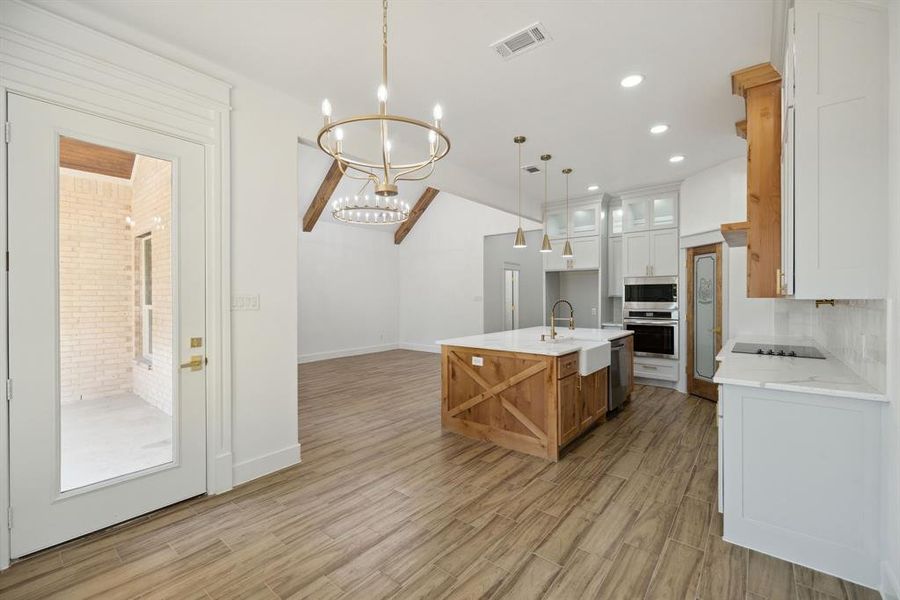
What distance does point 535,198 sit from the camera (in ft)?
21.4

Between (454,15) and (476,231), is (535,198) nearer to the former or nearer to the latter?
(476,231)

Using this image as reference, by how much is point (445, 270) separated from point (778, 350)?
7080 mm

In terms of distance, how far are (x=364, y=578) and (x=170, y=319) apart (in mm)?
1981

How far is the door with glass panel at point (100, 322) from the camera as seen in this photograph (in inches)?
80.3

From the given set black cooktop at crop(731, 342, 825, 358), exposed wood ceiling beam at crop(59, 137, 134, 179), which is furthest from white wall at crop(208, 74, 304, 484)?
black cooktop at crop(731, 342, 825, 358)

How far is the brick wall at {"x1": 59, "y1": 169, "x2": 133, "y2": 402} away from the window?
60mm

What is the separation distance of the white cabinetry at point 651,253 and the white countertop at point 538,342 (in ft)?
4.88

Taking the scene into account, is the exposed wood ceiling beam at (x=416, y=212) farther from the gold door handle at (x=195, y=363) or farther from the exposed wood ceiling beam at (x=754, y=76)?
the gold door handle at (x=195, y=363)

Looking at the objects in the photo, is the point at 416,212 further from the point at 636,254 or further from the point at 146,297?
the point at 146,297

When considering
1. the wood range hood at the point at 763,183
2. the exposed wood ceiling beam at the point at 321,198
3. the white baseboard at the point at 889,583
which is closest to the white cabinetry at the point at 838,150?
the wood range hood at the point at 763,183

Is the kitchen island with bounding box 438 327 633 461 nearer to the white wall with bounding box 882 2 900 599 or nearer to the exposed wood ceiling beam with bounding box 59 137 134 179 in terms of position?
the white wall with bounding box 882 2 900 599

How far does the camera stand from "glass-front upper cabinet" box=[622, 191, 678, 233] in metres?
5.67

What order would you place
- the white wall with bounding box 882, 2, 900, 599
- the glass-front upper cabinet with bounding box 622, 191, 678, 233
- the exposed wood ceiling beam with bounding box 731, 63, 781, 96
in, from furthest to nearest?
1. the glass-front upper cabinet with bounding box 622, 191, 678, 233
2. the exposed wood ceiling beam with bounding box 731, 63, 781, 96
3. the white wall with bounding box 882, 2, 900, 599

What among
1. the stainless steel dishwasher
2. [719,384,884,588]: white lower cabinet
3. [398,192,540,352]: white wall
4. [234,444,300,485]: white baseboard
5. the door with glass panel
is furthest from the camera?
[398,192,540,352]: white wall
